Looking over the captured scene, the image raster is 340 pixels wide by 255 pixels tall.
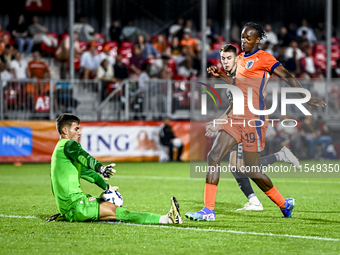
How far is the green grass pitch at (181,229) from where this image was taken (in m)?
5.56

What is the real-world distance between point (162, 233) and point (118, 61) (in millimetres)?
13709

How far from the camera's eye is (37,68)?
18859mm

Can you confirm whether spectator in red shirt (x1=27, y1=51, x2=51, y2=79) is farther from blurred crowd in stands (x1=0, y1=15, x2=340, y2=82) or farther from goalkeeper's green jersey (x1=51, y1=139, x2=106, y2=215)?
goalkeeper's green jersey (x1=51, y1=139, x2=106, y2=215)

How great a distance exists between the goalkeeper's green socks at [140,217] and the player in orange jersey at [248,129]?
0.65 meters

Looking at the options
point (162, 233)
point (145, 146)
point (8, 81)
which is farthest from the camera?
point (145, 146)

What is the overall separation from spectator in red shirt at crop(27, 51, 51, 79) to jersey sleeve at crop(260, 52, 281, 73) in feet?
40.4

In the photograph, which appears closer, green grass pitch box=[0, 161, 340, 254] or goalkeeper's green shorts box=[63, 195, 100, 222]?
green grass pitch box=[0, 161, 340, 254]

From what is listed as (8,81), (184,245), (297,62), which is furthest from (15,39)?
(184,245)

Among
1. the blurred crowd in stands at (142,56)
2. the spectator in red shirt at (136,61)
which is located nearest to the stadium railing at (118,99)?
the blurred crowd in stands at (142,56)

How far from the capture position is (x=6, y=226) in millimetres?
6867

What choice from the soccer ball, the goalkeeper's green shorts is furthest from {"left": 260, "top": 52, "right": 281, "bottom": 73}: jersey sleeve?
the goalkeeper's green shorts

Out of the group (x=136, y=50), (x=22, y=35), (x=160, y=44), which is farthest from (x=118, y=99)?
(x=22, y=35)

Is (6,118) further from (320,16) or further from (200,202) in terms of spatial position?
(320,16)

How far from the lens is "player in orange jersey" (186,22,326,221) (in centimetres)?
734
